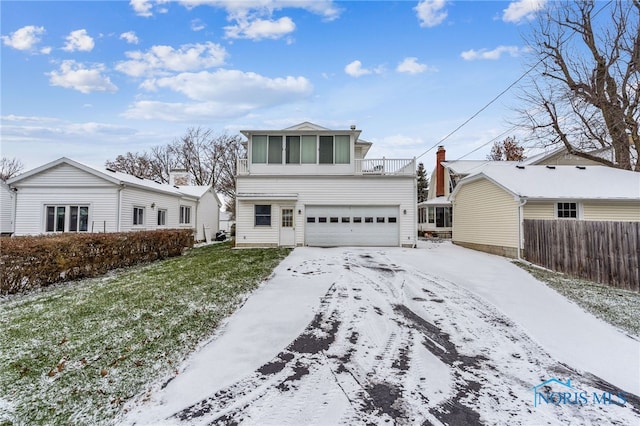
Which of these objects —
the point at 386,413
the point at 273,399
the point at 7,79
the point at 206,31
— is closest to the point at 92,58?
the point at 7,79

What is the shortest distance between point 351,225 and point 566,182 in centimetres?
965

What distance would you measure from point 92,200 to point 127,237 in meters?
4.82

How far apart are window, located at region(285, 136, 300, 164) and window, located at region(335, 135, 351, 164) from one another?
76.4 inches

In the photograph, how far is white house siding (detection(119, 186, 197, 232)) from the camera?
548 inches

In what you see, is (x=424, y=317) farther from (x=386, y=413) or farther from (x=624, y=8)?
(x=624, y=8)

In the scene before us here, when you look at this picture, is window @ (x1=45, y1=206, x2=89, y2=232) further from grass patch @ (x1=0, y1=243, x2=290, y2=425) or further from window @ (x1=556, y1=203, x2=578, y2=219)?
window @ (x1=556, y1=203, x2=578, y2=219)

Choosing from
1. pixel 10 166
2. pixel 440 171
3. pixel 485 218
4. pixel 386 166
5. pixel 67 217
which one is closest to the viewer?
pixel 67 217

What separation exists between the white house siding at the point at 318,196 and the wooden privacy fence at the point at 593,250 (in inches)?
218

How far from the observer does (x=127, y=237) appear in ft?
34.3

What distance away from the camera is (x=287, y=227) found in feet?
49.6

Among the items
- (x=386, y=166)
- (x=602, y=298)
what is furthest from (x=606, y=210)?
(x=386, y=166)

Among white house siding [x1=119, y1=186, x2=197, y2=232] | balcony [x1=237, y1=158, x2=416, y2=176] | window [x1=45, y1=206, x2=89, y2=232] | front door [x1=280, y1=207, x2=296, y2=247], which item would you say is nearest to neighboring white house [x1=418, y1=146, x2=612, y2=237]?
balcony [x1=237, y1=158, x2=416, y2=176]

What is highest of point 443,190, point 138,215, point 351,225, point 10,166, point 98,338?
point 10,166

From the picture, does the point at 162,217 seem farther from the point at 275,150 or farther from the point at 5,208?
the point at 5,208
